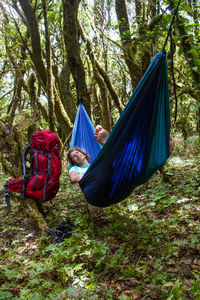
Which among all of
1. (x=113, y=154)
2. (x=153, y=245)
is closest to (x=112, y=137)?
(x=113, y=154)

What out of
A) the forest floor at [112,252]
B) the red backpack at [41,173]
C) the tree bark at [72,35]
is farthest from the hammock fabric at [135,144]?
the tree bark at [72,35]

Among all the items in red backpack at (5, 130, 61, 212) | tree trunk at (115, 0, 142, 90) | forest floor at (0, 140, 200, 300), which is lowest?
forest floor at (0, 140, 200, 300)

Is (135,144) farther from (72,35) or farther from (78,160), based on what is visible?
(72,35)

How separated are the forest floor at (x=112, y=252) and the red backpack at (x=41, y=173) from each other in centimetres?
35

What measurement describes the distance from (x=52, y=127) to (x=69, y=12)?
156cm

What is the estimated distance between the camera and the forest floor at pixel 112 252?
1282mm

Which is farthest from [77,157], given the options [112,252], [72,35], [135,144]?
[72,35]

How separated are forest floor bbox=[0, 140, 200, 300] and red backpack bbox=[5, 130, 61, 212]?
345 mm

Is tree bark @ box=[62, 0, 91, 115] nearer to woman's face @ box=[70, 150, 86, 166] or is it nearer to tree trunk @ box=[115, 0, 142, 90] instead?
tree trunk @ box=[115, 0, 142, 90]

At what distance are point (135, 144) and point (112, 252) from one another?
32.4 inches

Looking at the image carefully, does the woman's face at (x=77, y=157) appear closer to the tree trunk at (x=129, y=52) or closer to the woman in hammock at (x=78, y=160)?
the woman in hammock at (x=78, y=160)

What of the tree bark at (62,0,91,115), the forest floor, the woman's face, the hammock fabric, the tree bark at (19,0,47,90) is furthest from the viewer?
the tree bark at (19,0,47,90)

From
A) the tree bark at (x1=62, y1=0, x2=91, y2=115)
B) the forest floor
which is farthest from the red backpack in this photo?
the tree bark at (x1=62, y1=0, x2=91, y2=115)

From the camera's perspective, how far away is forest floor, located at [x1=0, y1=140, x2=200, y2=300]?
50.5 inches
